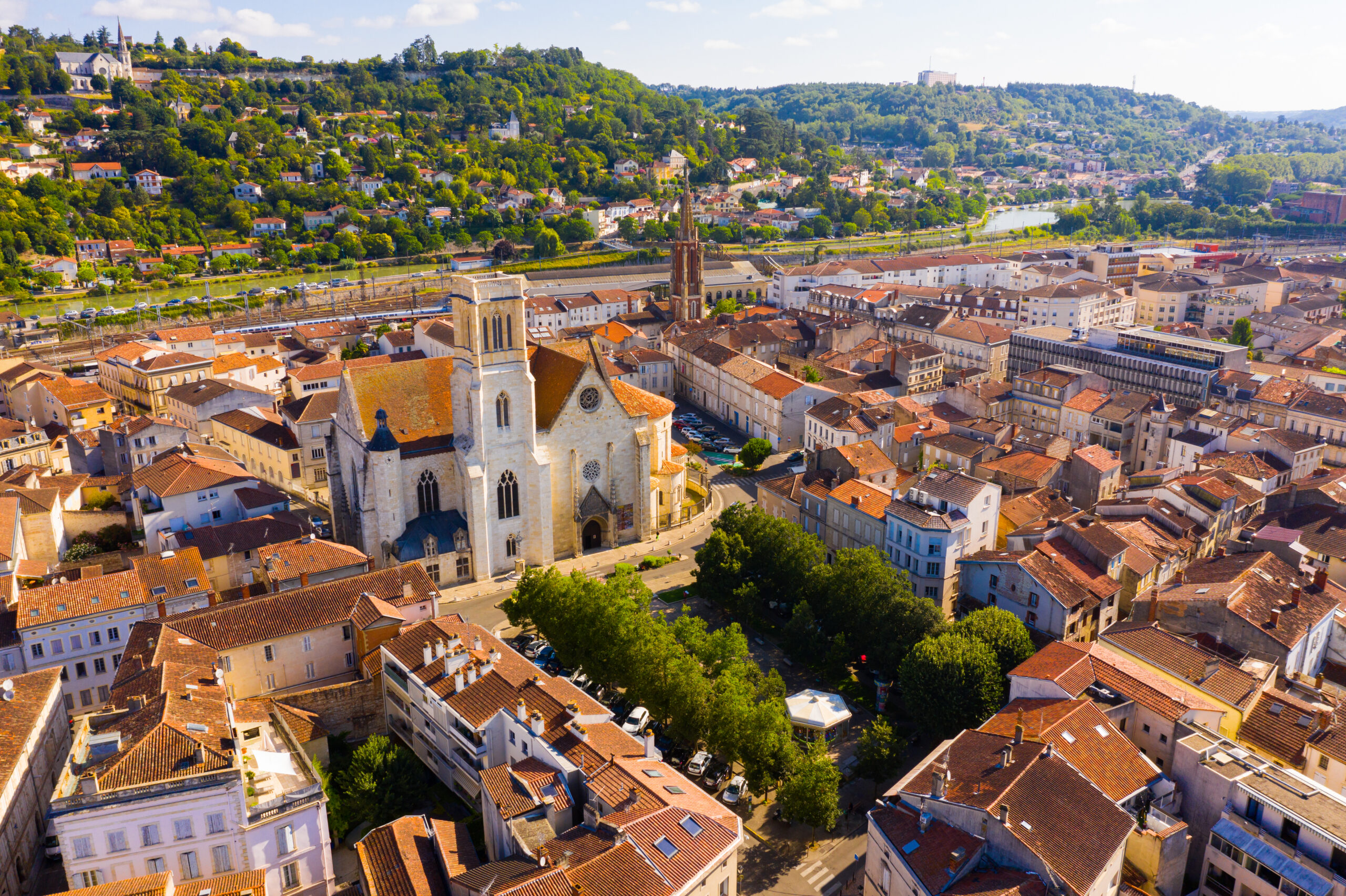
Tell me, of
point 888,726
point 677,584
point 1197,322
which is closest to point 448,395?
point 677,584

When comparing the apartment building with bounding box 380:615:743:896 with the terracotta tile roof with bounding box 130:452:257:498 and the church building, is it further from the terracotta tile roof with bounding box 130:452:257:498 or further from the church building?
the terracotta tile roof with bounding box 130:452:257:498

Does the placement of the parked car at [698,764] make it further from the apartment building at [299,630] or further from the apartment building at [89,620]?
the apartment building at [89,620]

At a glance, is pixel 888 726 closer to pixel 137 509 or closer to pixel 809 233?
pixel 137 509

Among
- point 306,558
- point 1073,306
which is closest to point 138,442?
point 306,558

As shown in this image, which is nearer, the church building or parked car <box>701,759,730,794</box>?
parked car <box>701,759,730,794</box>

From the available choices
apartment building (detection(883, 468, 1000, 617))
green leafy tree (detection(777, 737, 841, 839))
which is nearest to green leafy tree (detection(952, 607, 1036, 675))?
apartment building (detection(883, 468, 1000, 617))

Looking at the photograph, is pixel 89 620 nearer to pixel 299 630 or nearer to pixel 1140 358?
pixel 299 630

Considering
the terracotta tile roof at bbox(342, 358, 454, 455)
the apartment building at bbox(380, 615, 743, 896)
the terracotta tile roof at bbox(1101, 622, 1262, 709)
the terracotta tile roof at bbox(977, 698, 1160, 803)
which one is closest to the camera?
the apartment building at bbox(380, 615, 743, 896)
